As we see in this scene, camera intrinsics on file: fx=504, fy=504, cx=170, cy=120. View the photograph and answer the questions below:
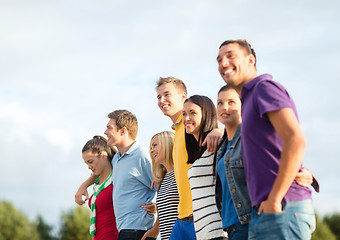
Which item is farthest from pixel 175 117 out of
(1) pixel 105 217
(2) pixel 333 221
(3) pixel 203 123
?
(2) pixel 333 221

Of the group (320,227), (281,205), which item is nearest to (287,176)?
(281,205)

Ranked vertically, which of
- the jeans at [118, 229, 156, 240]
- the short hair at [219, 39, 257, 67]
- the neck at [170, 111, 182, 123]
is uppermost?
the neck at [170, 111, 182, 123]

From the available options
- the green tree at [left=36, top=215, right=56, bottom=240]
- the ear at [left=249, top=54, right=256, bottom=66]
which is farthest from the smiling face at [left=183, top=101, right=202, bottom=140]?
the green tree at [left=36, top=215, right=56, bottom=240]

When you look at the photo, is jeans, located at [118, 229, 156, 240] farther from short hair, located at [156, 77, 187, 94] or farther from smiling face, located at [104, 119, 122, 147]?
short hair, located at [156, 77, 187, 94]

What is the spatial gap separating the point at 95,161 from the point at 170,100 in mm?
2384

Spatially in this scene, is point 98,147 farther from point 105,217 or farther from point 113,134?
point 105,217

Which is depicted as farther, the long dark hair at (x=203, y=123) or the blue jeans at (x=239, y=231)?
the long dark hair at (x=203, y=123)

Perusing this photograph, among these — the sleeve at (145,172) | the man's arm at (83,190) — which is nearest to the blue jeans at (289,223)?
the sleeve at (145,172)

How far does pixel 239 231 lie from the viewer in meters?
4.21

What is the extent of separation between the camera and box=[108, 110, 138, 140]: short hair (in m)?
7.93

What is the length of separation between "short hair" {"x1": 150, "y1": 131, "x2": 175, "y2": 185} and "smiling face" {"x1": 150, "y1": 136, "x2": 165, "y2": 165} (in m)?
0.04

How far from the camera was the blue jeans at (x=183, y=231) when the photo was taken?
220 inches

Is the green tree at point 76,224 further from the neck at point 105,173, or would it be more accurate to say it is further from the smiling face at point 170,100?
the smiling face at point 170,100

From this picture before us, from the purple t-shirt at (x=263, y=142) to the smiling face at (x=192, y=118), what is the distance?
6.38 ft
